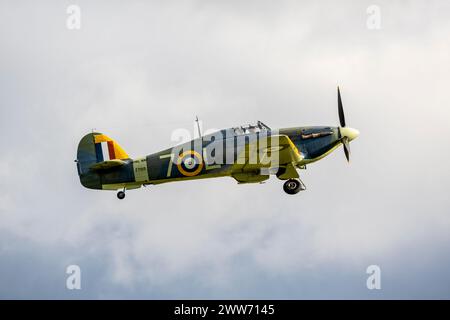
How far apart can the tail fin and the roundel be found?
2.04 m

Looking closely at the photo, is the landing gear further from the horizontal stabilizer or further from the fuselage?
the horizontal stabilizer

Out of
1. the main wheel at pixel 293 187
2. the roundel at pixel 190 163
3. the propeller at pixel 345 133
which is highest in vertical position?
the propeller at pixel 345 133

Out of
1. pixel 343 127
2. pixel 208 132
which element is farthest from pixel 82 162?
pixel 343 127

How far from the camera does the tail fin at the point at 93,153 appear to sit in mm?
29078

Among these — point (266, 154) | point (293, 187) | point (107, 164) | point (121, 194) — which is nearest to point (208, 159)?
point (266, 154)

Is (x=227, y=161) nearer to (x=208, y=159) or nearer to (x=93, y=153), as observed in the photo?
(x=208, y=159)

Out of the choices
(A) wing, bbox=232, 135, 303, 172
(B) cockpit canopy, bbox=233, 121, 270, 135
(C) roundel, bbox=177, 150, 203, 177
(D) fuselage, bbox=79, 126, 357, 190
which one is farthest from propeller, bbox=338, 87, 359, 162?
(C) roundel, bbox=177, 150, 203, 177

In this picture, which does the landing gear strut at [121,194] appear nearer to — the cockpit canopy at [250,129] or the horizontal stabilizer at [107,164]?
the horizontal stabilizer at [107,164]

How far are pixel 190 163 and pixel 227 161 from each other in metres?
1.23

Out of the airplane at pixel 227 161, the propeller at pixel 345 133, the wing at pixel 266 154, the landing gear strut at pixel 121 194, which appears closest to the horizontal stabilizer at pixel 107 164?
the airplane at pixel 227 161

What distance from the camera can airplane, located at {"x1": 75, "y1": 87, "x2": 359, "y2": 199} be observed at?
28.2 meters

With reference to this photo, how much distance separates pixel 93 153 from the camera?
96.9 ft

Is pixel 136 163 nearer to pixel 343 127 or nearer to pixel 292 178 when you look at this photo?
pixel 292 178
